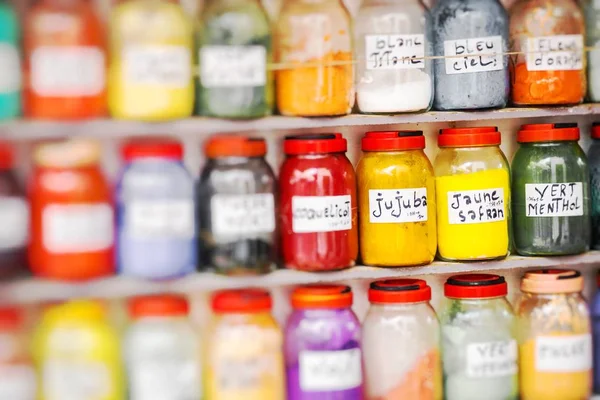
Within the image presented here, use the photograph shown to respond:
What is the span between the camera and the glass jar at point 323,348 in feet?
4.77

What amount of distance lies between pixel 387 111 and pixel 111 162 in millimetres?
543

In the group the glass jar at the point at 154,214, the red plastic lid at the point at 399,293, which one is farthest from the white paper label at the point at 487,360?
the glass jar at the point at 154,214

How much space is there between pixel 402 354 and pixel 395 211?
265mm

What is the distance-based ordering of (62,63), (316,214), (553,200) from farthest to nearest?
1. (553,200)
2. (316,214)
3. (62,63)

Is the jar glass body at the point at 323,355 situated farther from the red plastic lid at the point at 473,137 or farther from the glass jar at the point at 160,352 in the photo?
the red plastic lid at the point at 473,137

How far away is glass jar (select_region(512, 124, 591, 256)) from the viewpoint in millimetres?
1575

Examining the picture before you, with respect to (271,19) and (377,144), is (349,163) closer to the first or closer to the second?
(377,144)

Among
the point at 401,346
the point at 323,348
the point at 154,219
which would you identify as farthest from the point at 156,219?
the point at 401,346

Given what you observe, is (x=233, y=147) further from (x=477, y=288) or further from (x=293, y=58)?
(x=477, y=288)

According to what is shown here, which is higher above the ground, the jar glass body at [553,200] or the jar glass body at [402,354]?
the jar glass body at [553,200]

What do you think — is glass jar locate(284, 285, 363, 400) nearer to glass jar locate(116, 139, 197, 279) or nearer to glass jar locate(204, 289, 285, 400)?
glass jar locate(204, 289, 285, 400)

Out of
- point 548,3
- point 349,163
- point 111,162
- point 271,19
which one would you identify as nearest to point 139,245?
point 111,162

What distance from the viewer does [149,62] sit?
1.40 m

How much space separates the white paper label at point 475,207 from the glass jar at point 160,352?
21.2 inches
